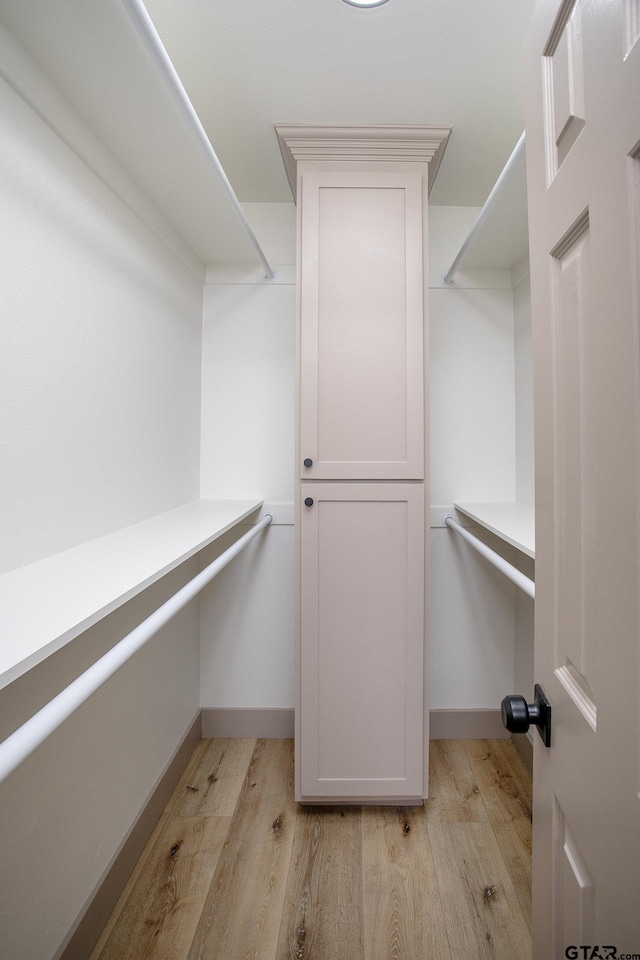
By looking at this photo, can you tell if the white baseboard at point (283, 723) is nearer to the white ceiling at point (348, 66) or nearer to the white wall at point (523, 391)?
the white wall at point (523, 391)

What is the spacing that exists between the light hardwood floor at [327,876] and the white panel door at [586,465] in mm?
824

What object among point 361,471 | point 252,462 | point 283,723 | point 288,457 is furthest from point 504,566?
point 283,723

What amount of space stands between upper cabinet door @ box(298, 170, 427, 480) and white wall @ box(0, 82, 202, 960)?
1.68ft

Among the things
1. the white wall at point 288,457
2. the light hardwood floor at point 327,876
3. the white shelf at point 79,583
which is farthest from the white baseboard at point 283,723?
the white shelf at point 79,583

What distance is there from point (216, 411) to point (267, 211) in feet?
2.92

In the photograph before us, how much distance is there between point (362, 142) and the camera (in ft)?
5.28

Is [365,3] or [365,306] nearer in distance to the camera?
[365,3]

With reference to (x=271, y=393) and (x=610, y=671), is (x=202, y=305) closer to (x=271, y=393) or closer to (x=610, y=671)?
(x=271, y=393)

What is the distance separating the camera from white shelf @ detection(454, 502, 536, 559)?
3.98 feet

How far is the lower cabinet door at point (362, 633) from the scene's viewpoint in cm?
165

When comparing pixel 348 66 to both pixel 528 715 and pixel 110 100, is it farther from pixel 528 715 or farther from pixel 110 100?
pixel 528 715

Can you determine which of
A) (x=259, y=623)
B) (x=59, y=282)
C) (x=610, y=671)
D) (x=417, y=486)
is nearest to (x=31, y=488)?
(x=59, y=282)

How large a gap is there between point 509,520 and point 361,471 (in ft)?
1.68

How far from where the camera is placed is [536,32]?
2.09 feet
